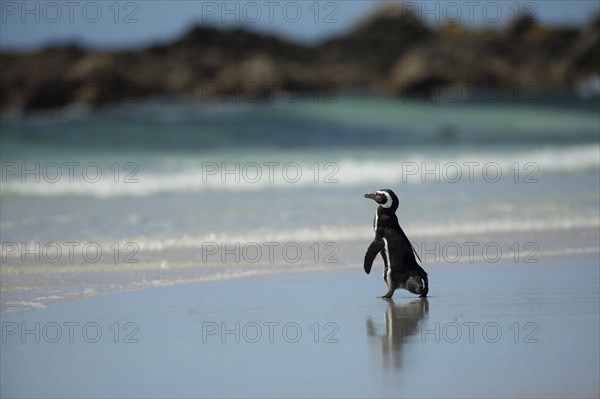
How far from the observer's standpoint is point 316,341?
5457 millimetres

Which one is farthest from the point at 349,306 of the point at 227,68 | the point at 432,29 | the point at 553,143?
the point at 432,29

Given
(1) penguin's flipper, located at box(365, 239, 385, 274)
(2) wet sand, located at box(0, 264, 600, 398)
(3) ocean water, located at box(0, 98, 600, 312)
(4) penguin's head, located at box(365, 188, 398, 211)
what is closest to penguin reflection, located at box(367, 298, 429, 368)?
(2) wet sand, located at box(0, 264, 600, 398)

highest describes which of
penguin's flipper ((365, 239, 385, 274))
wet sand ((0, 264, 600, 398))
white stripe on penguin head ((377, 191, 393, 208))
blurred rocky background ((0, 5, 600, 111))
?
blurred rocky background ((0, 5, 600, 111))

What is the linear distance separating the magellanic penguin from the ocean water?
1.21 meters

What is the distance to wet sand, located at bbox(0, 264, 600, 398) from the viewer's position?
15.4 feet

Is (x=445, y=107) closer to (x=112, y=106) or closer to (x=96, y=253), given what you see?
(x=112, y=106)

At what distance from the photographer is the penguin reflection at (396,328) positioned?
5.11 meters

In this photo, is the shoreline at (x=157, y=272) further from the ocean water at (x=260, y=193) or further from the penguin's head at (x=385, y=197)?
the penguin's head at (x=385, y=197)

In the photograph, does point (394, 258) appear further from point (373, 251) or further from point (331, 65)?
point (331, 65)

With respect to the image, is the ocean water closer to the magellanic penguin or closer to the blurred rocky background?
the magellanic penguin

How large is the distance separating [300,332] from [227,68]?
45710 mm

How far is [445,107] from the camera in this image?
115 feet

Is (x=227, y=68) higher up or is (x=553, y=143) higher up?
(x=227, y=68)

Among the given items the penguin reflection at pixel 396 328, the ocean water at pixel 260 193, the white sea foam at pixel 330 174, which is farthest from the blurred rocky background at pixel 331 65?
the penguin reflection at pixel 396 328
